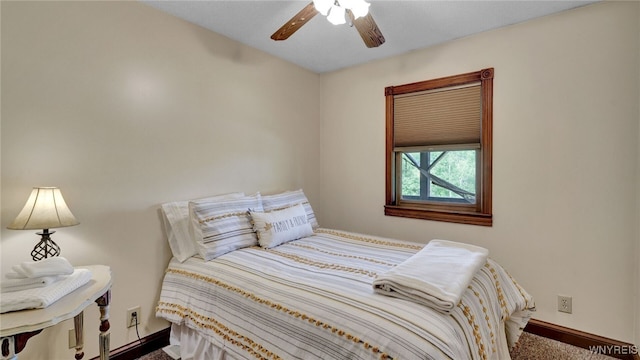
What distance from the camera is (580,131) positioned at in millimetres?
2137

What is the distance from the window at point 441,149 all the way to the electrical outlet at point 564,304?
2.33 ft

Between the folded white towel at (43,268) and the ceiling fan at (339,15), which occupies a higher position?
the ceiling fan at (339,15)

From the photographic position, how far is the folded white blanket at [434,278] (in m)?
1.28

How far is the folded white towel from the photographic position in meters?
1.27

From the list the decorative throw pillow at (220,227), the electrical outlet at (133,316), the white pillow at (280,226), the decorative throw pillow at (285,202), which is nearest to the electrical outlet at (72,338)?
the electrical outlet at (133,316)

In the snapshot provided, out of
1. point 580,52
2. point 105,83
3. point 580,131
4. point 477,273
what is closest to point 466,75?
point 580,52

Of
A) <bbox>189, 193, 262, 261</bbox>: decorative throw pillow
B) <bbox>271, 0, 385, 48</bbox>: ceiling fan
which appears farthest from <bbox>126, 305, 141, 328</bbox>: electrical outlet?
<bbox>271, 0, 385, 48</bbox>: ceiling fan

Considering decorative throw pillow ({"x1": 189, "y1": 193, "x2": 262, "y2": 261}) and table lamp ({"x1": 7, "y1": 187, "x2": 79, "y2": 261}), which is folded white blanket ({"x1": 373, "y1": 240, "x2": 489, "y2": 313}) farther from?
table lamp ({"x1": 7, "y1": 187, "x2": 79, "y2": 261})

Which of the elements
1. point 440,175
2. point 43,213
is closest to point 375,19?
point 440,175

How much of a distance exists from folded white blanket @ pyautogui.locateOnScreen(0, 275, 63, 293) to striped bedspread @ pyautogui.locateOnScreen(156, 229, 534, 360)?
731mm

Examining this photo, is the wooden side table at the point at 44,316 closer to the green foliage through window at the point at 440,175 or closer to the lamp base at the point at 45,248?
the lamp base at the point at 45,248

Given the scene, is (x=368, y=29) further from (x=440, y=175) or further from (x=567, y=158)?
(x=567, y=158)

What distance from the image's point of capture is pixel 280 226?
7.76 feet

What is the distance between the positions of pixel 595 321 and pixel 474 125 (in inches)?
65.8
